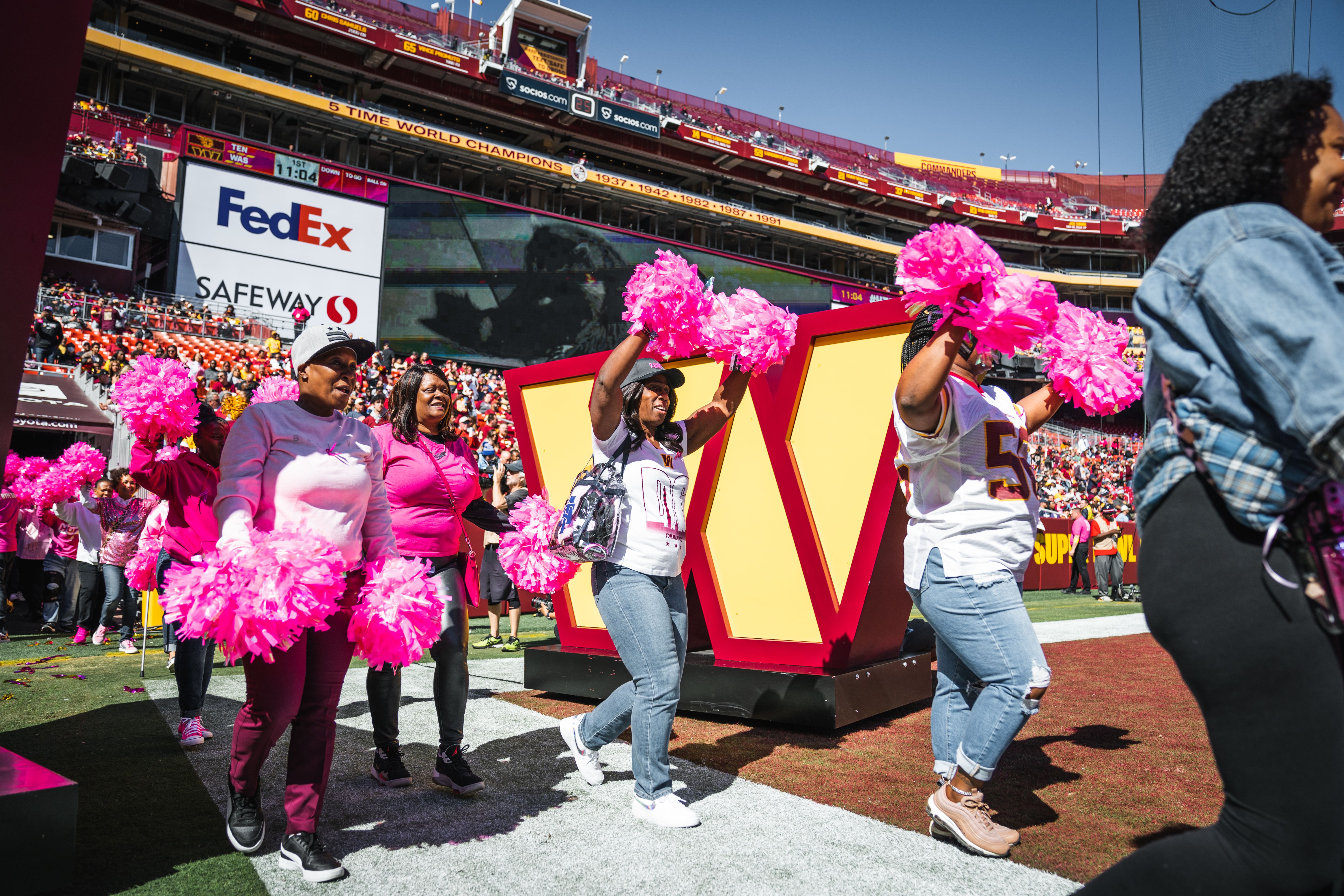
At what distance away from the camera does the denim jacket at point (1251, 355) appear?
135cm

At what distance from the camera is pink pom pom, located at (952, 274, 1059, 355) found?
2.61 m

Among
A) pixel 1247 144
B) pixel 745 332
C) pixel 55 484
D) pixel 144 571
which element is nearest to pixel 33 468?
pixel 55 484

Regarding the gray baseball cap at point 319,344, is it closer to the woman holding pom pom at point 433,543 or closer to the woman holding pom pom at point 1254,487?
the woman holding pom pom at point 433,543

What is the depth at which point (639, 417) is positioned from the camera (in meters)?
3.60

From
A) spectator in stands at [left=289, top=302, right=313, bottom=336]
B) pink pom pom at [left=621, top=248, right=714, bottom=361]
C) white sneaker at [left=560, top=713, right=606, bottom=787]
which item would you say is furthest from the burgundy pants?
spectator in stands at [left=289, top=302, right=313, bottom=336]

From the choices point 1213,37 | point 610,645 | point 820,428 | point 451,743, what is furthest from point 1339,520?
point 610,645

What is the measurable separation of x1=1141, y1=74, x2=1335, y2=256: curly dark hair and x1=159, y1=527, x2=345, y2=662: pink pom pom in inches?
99.9

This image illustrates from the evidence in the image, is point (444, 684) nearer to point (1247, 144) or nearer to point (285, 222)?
point (1247, 144)

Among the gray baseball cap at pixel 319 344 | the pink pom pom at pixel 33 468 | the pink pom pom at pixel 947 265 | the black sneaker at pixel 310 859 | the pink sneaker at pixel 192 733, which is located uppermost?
the pink pom pom at pixel 947 265

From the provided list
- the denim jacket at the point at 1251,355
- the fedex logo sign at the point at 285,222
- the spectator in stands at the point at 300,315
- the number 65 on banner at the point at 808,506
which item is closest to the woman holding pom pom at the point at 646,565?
the number 65 on banner at the point at 808,506

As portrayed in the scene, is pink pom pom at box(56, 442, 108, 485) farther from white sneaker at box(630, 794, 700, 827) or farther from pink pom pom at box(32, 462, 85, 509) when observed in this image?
white sneaker at box(630, 794, 700, 827)

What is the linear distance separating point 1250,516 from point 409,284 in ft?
95.6

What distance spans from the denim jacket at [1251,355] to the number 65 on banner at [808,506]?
10.5ft

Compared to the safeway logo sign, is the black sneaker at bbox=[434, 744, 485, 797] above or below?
below
